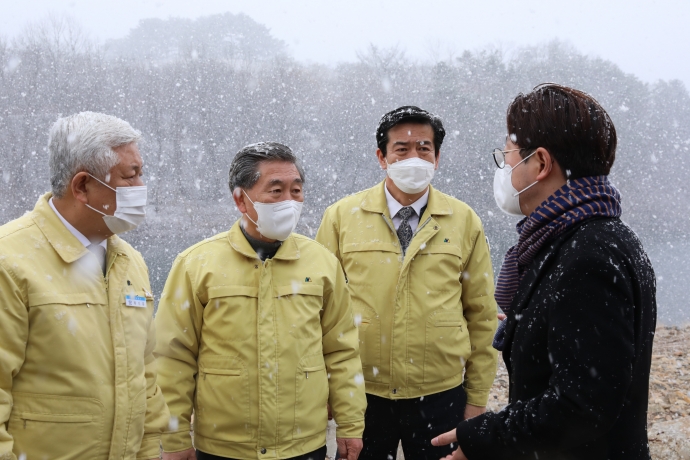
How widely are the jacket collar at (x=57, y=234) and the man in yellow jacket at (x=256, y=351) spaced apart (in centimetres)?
60

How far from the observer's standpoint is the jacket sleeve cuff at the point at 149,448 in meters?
2.49

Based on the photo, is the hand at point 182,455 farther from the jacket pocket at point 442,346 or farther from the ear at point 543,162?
the ear at point 543,162

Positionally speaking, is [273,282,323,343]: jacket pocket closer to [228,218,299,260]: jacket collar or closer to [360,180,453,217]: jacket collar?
[228,218,299,260]: jacket collar

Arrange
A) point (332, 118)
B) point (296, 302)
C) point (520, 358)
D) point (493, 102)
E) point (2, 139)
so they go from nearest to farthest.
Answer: point (520, 358) → point (296, 302) → point (2, 139) → point (493, 102) → point (332, 118)

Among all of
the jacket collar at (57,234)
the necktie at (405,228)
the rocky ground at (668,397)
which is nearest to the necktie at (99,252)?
the jacket collar at (57,234)

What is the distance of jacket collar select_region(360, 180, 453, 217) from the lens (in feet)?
11.4

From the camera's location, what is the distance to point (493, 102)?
36750mm

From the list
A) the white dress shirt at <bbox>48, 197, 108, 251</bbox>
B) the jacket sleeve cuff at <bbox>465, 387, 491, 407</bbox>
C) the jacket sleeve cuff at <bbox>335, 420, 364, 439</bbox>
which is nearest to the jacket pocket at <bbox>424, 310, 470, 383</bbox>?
the jacket sleeve cuff at <bbox>465, 387, 491, 407</bbox>

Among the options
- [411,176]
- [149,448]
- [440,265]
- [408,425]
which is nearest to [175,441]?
[149,448]

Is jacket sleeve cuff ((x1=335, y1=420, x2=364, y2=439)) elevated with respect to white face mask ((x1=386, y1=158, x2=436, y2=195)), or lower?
lower

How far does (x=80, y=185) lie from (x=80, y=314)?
1.64ft

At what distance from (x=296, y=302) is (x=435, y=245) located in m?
0.99

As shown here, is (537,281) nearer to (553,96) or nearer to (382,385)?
(553,96)

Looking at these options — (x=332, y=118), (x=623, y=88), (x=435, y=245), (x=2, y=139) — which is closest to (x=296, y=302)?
A: (x=435, y=245)
